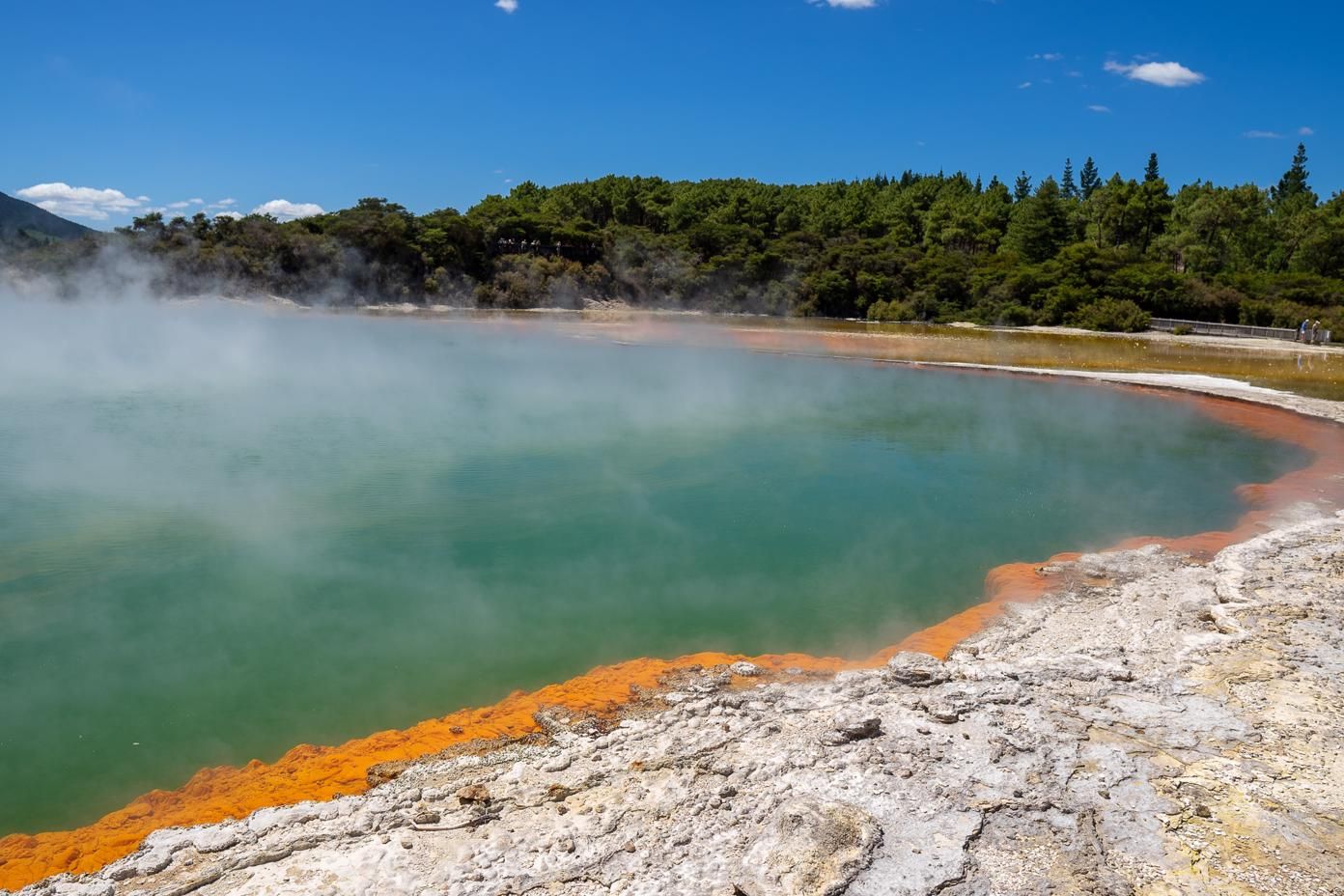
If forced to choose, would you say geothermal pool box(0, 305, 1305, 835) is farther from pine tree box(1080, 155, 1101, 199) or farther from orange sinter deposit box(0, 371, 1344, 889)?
pine tree box(1080, 155, 1101, 199)

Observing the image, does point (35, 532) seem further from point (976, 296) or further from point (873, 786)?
point (976, 296)

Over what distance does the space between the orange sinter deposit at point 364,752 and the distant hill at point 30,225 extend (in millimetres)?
40406

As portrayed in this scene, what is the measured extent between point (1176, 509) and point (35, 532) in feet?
39.6

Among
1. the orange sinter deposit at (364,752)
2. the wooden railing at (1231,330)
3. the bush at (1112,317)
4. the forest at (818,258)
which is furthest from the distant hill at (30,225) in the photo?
the wooden railing at (1231,330)

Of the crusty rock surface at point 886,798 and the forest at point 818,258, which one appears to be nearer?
the crusty rock surface at point 886,798

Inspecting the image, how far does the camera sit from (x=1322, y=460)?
39.5ft

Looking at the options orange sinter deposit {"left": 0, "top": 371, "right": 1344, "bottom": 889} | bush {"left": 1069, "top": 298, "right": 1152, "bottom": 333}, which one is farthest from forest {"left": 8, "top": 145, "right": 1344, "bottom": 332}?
orange sinter deposit {"left": 0, "top": 371, "right": 1344, "bottom": 889}

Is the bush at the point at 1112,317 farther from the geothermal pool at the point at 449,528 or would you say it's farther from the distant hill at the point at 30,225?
the distant hill at the point at 30,225

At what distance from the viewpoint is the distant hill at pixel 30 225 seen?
3630 centimetres

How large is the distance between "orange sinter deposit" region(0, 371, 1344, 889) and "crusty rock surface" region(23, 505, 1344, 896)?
314mm

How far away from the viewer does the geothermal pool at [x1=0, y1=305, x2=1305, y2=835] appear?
5508 mm

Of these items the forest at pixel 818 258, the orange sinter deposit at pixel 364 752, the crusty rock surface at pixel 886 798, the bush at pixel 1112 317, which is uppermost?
the forest at pixel 818 258

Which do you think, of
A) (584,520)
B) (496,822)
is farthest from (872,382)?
(496,822)

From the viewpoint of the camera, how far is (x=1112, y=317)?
34.6 metres
